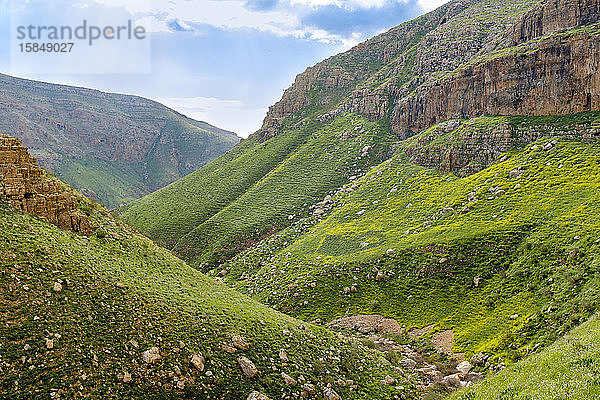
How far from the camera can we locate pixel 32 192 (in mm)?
22562

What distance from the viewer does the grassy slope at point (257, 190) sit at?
233ft

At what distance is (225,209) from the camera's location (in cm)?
8100

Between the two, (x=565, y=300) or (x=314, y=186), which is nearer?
(x=565, y=300)

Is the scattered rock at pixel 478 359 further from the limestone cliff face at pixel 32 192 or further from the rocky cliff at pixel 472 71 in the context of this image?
the rocky cliff at pixel 472 71

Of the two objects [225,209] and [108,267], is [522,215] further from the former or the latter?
[225,209]

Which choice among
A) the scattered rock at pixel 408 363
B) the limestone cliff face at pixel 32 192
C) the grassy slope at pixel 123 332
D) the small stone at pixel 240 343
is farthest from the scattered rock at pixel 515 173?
the limestone cliff face at pixel 32 192

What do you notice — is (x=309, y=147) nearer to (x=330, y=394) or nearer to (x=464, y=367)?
(x=464, y=367)

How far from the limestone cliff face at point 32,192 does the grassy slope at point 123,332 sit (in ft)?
3.82

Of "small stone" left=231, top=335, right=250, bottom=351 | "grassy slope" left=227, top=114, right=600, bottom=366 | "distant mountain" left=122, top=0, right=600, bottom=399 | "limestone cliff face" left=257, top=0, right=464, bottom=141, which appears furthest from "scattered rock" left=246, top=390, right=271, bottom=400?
"limestone cliff face" left=257, top=0, right=464, bottom=141

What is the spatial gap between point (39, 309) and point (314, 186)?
66221 millimetres

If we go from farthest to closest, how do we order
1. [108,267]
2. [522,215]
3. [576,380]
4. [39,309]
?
[522,215] → [108,267] → [39,309] → [576,380]

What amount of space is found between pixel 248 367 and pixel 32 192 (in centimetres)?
1857

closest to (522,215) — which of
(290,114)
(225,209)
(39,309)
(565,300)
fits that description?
(565,300)

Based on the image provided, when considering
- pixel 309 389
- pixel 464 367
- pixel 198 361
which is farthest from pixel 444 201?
pixel 198 361
